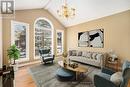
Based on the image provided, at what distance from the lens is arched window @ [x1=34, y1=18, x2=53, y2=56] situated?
6786 millimetres

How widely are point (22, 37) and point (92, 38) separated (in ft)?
13.5

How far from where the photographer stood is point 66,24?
321 inches

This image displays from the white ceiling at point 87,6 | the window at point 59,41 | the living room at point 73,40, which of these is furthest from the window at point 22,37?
the window at point 59,41

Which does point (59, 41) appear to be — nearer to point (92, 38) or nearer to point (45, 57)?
point (45, 57)

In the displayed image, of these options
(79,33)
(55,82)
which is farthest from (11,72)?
(79,33)

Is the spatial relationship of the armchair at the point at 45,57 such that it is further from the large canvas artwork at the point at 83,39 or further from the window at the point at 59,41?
the large canvas artwork at the point at 83,39

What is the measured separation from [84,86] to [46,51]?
386cm

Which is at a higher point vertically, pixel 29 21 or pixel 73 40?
pixel 29 21

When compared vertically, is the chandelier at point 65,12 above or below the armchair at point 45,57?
above

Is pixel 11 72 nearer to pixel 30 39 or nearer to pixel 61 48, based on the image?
pixel 30 39

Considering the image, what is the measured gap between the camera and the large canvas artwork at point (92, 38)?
5.87 metres

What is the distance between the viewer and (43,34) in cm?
721

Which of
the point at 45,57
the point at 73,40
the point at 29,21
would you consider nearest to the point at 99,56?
the point at 45,57

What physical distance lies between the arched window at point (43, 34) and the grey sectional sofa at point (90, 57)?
6.28 ft
